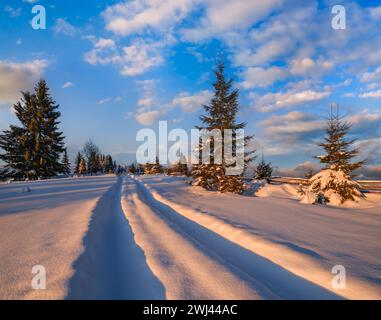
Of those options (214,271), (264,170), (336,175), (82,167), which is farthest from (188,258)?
(82,167)

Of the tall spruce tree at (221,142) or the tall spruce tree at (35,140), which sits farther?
the tall spruce tree at (35,140)

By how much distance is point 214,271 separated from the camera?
11.4ft

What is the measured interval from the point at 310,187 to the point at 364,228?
860 centimetres

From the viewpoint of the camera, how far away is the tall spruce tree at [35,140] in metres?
31.6

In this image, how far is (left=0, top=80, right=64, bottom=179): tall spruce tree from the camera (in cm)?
3156

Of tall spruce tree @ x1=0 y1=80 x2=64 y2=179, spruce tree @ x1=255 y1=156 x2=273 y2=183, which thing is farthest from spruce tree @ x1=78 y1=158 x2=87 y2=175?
spruce tree @ x1=255 y1=156 x2=273 y2=183

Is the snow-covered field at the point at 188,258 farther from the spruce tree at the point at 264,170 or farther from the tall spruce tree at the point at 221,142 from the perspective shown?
the spruce tree at the point at 264,170

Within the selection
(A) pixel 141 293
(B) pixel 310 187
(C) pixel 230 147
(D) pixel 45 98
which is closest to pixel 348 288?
(A) pixel 141 293

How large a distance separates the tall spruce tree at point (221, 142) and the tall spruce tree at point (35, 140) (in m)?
24.2

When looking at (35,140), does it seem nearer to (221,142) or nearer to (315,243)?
(221,142)

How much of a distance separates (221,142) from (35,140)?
2857 cm

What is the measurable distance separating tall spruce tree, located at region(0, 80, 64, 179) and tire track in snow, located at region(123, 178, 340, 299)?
1311 inches

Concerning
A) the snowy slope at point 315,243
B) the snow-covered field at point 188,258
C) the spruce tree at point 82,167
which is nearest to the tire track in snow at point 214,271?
the snow-covered field at point 188,258

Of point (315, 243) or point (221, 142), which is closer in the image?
point (315, 243)
